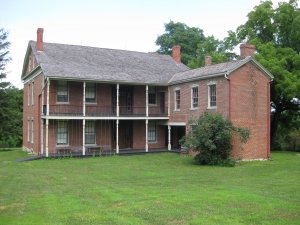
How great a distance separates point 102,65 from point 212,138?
39.0 ft

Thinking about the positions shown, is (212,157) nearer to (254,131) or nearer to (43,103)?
(254,131)

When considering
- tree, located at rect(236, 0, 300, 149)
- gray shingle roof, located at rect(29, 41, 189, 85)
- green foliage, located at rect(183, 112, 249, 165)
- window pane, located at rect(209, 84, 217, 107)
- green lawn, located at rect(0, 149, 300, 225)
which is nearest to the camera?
green lawn, located at rect(0, 149, 300, 225)

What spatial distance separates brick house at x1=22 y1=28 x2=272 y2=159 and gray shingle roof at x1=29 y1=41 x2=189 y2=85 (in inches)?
3.0

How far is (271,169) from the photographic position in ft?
68.0

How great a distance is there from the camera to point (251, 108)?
26.2 metres

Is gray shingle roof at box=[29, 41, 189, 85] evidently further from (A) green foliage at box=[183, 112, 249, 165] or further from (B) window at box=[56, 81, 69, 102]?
(A) green foliage at box=[183, 112, 249, 165]

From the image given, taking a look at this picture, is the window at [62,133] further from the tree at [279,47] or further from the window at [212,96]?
the tree at [279,47]

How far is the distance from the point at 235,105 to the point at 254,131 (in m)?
2.47

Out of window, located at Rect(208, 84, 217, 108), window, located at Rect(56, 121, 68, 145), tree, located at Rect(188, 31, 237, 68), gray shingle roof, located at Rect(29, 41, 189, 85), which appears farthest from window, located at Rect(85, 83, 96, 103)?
tree, located at Rect(188, 31, 237, 68)

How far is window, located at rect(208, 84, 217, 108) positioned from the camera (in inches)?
1035

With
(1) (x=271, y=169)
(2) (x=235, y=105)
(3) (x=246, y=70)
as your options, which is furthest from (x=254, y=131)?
(1) (x=271, y=169)

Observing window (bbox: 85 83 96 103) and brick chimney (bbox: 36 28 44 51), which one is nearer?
window (bbox: 85 83 96 103)

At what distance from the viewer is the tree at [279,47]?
104ft

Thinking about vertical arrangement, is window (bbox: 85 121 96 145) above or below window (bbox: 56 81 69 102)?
below
